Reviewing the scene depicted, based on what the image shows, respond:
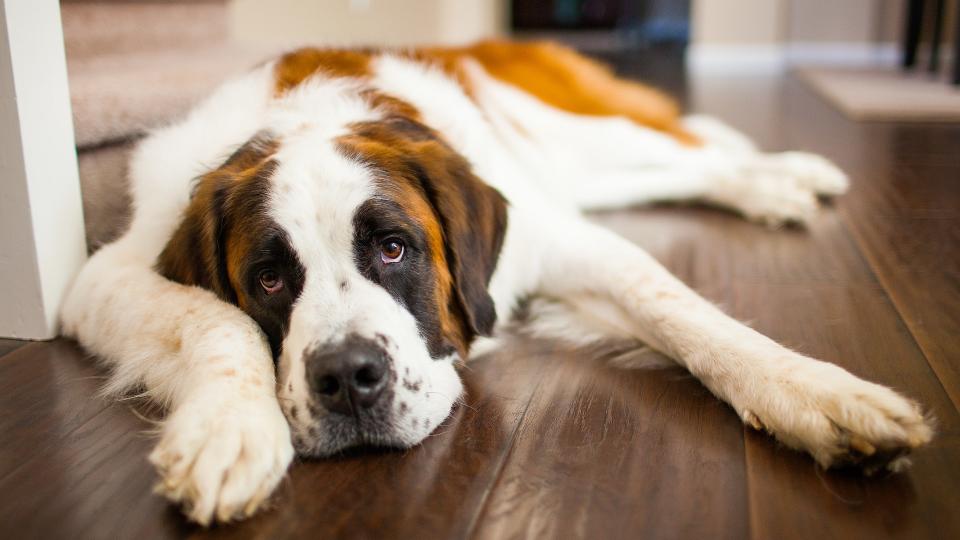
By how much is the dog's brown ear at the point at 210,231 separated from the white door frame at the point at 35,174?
1.13 feet

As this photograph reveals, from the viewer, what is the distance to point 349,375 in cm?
122

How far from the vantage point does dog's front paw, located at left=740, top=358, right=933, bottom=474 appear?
3.88 ft

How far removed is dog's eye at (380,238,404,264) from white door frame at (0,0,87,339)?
2.56 ft

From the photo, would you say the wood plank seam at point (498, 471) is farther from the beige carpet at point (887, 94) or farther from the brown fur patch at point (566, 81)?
the beige carpet at point (887, 94)

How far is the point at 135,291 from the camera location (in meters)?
1.61

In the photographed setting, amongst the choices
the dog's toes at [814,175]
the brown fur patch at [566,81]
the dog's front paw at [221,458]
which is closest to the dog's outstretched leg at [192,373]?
the dog's front paw at [221,458]

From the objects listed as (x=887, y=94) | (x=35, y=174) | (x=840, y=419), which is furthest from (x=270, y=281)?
(x=887, y=94)

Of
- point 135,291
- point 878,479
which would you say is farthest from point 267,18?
point 878,479

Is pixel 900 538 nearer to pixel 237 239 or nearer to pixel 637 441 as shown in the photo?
pixel 637 441

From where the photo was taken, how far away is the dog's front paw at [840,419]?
1.18 m

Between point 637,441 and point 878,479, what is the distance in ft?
1.09

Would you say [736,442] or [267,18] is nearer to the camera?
[736,442]

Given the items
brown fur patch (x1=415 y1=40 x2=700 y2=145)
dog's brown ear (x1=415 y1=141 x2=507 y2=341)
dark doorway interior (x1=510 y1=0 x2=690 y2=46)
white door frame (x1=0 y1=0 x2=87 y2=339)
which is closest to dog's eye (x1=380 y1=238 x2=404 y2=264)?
dog's brown ear (x1=415 y1=141 x2=507 y2=341)

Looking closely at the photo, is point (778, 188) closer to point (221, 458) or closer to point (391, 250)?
point (391, 250)
